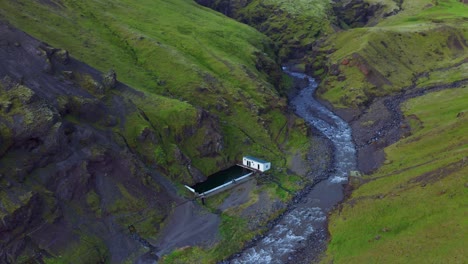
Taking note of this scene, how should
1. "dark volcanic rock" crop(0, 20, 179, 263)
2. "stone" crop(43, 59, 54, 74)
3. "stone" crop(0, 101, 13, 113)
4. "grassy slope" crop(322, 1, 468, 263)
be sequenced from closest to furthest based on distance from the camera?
Result: "grassy slope" crop(322, 1, 468, 263) → "dark volcanic rock" crop(0, 20, 179, 263) → "stone" crop(0, 101, 13, 113) → "stone" crop(43, 59, 54, 74)

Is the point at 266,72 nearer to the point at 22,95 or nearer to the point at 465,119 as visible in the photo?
the point at 465,119

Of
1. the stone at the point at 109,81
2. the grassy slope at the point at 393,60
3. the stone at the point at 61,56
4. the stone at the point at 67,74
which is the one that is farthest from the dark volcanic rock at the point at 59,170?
the grassy slope at the point at 393,60

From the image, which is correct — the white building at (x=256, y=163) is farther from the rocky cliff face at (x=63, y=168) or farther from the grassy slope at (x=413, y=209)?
the grassy slope at (x=413, y=209)

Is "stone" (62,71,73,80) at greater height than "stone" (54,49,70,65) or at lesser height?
lesser

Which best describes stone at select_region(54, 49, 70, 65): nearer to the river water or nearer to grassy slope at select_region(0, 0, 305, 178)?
grassy slope at select_region(0, 0, 305, 178)

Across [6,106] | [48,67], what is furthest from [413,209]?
[48,67]

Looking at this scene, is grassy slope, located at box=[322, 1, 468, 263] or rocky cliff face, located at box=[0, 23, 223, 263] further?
rocky cliff face, located at box=[0, 23, 223, 263]

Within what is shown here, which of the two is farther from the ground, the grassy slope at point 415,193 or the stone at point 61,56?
the stone at point 61,56

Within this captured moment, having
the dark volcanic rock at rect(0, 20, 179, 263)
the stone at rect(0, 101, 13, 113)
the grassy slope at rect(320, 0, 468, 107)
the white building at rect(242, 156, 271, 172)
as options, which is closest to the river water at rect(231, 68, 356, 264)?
the white building at rect(242, 156, 271, 172)

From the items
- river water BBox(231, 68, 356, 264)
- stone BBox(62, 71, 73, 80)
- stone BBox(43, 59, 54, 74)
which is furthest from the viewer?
stone BBox(62, 71, 73, 80)
